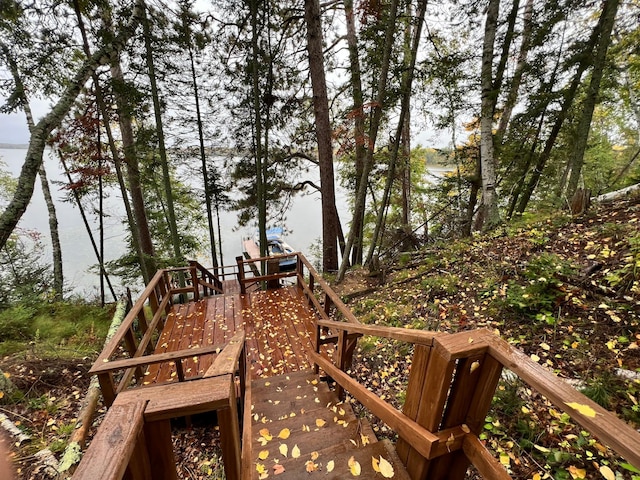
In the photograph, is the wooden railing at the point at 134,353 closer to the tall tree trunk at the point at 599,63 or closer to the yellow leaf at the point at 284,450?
the yellow leaf at the point at 284,450

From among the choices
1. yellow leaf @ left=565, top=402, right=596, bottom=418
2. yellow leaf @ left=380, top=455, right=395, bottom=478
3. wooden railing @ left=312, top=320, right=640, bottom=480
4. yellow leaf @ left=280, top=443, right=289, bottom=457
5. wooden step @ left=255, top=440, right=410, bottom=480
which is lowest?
yellow leaf @ left=280, top=443, right=289, bottom=457

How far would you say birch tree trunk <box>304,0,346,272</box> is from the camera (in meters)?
6.59

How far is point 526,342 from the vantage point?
2998 millimetres

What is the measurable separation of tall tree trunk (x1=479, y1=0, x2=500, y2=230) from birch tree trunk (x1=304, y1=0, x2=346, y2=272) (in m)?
3.59

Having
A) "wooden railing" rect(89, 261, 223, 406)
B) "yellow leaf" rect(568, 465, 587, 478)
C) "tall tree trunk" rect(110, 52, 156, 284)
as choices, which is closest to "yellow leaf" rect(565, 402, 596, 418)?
"yellow leaf" rect(568, 465, 587, 478)

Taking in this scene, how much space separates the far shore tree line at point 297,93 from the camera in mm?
5285

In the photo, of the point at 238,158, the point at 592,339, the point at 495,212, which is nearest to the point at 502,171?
the point at 495,212

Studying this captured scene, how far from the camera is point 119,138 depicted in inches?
350

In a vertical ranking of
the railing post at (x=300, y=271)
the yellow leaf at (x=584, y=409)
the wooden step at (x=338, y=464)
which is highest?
the yellow leaf at (x=584, y=409)

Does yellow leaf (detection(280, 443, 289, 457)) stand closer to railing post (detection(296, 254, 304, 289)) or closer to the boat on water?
railing post (detection(296, 254, 304, 289))

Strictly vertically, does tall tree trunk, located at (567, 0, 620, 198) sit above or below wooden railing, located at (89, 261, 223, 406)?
above

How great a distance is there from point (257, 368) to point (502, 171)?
9194mm

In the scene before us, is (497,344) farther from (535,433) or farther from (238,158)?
(238,158)

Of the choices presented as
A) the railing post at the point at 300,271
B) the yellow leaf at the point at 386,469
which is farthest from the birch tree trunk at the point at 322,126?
the yellow leaf at the point at 386,469
